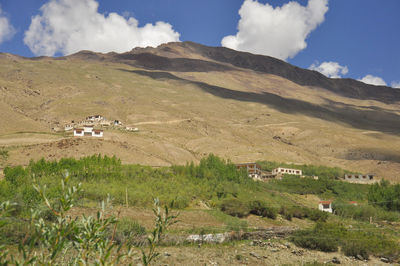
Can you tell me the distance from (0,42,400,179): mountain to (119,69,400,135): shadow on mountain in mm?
587

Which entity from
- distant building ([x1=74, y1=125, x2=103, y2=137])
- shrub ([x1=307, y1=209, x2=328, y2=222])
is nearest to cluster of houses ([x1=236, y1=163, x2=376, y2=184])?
shrub ([x1=307, y1=209, x2=328, y2=222])

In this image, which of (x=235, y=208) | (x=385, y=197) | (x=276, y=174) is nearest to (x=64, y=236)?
(x=235, y=208)

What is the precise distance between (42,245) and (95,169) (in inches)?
1285

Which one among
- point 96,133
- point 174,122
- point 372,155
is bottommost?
point 372,155

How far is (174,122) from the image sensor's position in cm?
10356

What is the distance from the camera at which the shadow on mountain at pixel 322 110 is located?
14788 centimetres

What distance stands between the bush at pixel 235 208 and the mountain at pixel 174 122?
2967 cm

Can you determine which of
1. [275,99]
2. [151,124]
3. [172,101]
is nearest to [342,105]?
[275,99]

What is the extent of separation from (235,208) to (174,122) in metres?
79.8

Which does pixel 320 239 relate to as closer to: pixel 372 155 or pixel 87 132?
pixel 87 132

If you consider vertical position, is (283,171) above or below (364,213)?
above

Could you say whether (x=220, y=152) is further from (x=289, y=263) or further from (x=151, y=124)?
(x=289, y=263)

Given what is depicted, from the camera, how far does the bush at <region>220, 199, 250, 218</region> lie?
2455 cm

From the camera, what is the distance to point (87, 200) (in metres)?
22.5
